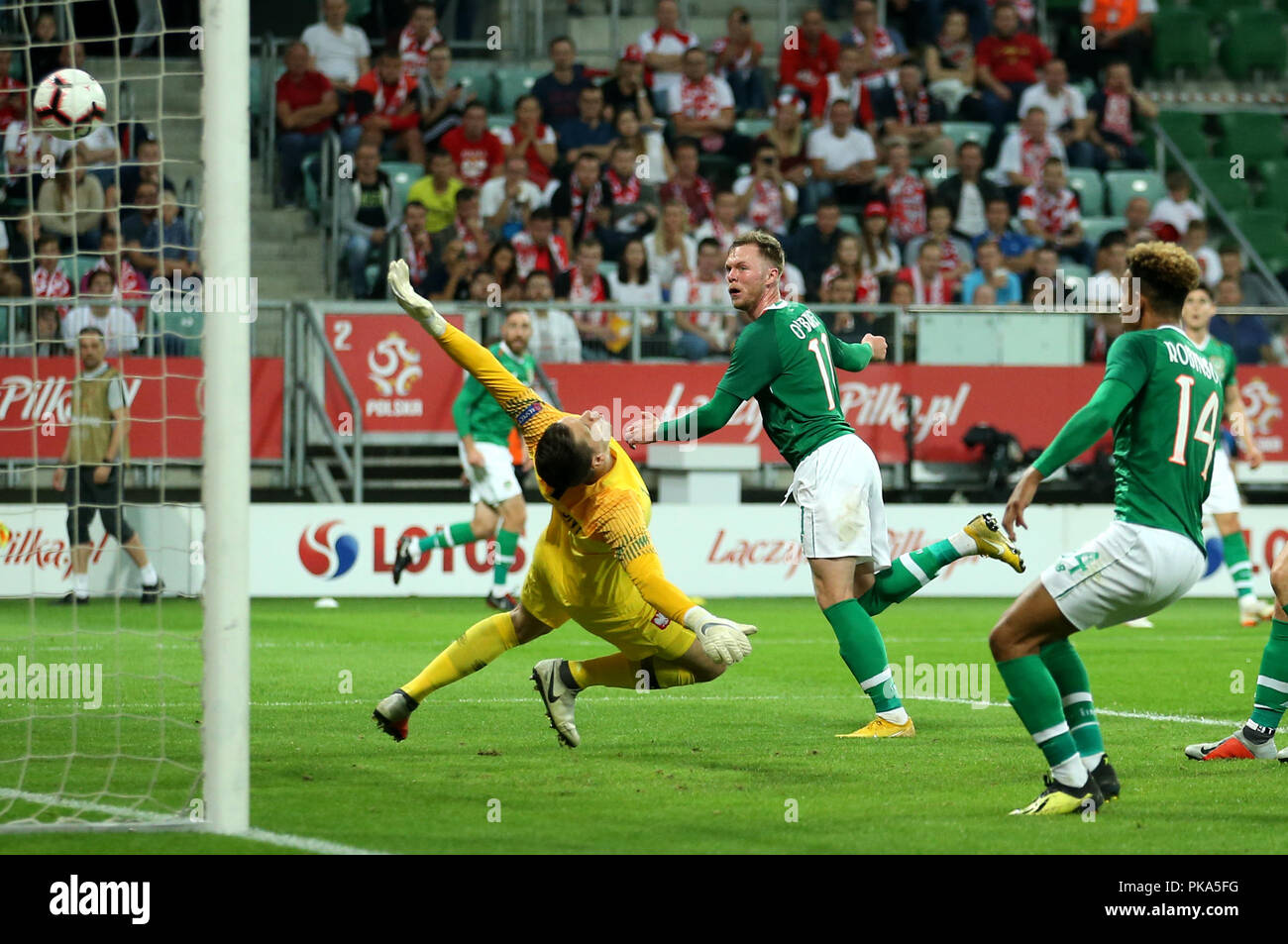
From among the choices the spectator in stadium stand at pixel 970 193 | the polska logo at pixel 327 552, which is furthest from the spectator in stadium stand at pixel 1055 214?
the polska logo at pixel 327 552

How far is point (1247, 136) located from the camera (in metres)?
23.6

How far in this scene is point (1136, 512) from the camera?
6.29 meters

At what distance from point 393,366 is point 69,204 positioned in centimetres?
540

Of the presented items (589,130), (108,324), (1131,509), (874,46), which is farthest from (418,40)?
(1131,509)

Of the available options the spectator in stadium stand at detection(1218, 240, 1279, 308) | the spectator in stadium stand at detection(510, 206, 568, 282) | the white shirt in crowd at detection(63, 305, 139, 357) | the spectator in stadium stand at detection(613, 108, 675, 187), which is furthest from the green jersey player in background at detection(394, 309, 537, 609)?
the spectator in stadium stand at detection(1218, 240, 1279, 308)

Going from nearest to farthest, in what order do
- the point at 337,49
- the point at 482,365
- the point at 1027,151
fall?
the point at 482,365 < the point at 337,49 < the point at 1027,151

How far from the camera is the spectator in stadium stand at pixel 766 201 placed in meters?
19.9

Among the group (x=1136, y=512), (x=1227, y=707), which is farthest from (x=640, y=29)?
(x=1136, y=512)

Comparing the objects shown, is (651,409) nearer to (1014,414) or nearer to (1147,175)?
(1014,414)

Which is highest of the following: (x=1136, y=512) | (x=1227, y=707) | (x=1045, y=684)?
(x=1136, y=512)

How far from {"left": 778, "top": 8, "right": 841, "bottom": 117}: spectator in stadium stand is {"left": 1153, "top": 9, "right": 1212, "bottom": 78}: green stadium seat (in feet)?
17.0

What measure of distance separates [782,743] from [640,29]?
16034 millimetres

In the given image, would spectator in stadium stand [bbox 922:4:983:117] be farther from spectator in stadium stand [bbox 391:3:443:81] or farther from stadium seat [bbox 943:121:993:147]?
spectator in stadium stand [bbox 391:3:443:81]

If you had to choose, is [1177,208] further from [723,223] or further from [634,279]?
[634,279]
